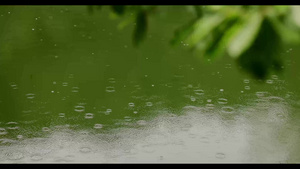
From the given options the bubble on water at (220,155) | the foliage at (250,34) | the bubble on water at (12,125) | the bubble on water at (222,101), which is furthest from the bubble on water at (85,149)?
the foliage at (250,34)

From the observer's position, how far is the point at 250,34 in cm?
52

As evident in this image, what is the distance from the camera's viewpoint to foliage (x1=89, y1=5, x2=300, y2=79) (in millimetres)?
521

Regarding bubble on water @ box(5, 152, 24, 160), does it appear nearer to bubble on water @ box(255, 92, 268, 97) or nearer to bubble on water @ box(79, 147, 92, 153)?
bubble on water @ box(79, 147, 92, 153)

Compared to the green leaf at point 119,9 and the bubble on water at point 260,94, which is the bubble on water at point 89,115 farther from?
the green leaf at point 119,9

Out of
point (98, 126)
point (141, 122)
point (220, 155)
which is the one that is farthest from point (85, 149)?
point (220, 155)

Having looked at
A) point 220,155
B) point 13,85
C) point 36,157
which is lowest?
point 220,155

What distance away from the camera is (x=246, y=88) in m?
5.29

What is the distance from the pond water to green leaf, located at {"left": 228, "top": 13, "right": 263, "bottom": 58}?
9.81 feet

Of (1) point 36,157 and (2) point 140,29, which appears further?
(1) point 36,157

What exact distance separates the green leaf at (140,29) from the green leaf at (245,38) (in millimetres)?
195

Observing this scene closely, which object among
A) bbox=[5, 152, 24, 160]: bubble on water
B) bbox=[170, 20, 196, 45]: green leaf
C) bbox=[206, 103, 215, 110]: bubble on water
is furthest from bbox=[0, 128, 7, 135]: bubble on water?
bbox=[170, 20, 196, 45]: green leaf

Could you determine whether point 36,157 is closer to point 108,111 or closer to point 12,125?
point 12,125

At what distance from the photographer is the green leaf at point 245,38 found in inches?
20.2
